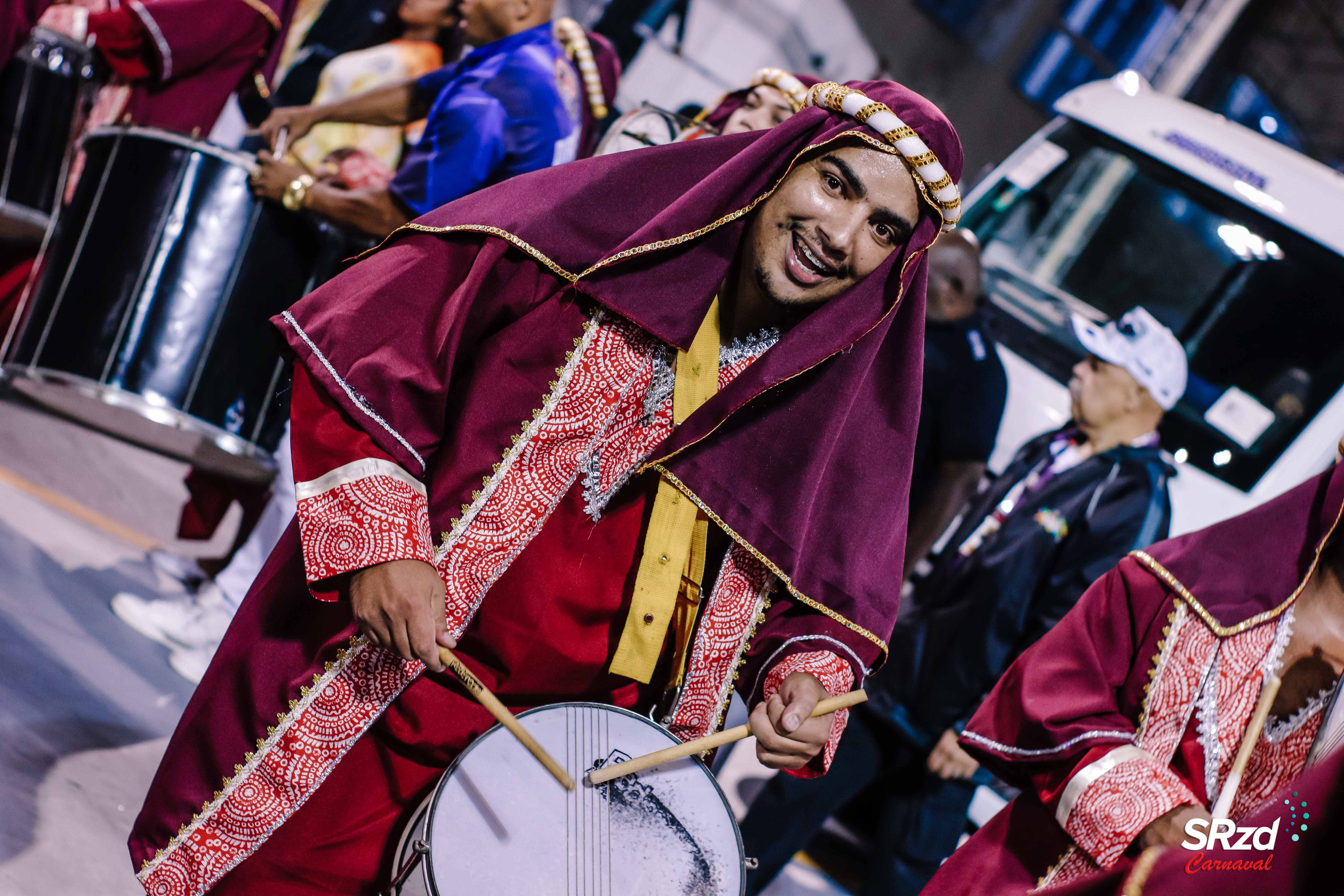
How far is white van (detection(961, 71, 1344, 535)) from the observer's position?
4996mm

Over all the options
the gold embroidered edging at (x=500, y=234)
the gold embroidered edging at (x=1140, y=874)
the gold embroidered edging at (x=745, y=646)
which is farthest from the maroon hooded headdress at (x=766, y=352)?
the gold embroidered edging at (x=1140, y=874)

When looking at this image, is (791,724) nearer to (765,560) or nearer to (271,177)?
(765,560)

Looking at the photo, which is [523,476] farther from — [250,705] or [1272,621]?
[1272,621]

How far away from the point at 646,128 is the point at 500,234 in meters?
1.97

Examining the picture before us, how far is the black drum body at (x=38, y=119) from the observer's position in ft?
12.6

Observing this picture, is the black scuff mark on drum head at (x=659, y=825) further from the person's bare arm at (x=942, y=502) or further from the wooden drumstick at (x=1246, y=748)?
the person's bare arm at (x=942, y=502)

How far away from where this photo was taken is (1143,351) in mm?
4309

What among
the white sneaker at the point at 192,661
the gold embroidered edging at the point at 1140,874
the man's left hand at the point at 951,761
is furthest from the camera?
the man's left hand at the point at 951,761

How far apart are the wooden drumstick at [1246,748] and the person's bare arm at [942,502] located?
1.76m

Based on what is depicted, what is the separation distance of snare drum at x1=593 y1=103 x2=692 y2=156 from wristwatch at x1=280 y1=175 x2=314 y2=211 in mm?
1012

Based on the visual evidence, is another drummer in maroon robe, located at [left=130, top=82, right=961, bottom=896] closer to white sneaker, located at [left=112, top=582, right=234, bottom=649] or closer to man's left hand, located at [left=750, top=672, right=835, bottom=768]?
man's left hand, located at [left=750, top=672, right=835, bottom=768]

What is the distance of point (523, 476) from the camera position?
1977mm

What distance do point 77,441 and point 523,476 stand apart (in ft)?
13.4

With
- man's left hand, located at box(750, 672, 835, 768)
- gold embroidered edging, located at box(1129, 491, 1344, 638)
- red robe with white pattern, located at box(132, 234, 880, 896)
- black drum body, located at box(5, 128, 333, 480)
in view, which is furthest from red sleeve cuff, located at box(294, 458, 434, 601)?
gold embroidered edging, located at box(1129, 491, 1344, 638)
